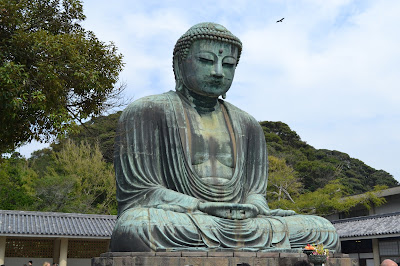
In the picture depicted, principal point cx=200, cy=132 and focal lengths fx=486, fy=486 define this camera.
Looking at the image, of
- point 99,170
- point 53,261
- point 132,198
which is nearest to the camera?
point 132,198

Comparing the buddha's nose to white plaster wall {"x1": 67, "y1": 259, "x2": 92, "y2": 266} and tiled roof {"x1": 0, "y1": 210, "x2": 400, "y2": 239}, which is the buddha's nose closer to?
tiled roof {"x1": 0, "y1": 210, "x2": 400, "y2": 239}

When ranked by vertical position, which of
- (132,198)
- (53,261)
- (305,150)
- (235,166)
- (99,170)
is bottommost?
(53,261)

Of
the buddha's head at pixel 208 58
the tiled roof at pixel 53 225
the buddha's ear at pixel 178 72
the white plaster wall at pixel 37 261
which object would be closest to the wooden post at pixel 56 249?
the white plaster wall at pixel 37 261

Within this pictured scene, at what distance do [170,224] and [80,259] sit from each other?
14968 millimetres

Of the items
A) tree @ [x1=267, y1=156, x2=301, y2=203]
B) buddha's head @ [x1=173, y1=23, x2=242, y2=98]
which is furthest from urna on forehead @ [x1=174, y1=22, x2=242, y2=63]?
tree @ [x1=267, y1=156, x2=301, y2=203]

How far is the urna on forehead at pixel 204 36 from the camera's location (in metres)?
7.80

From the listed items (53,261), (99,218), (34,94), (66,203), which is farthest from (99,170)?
(34,94)

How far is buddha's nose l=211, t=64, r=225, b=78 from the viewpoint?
7.71 meters

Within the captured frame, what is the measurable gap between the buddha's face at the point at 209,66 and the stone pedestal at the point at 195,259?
2823mm

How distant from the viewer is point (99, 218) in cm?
2130

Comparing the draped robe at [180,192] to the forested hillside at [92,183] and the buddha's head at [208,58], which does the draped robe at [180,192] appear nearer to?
the buddha's head at [208,58]

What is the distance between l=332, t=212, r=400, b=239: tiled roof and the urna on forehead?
39.8 feet

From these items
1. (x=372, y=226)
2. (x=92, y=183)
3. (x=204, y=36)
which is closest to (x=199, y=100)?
(x=204, y=36)

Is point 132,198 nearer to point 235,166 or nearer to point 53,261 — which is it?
point 235,166
